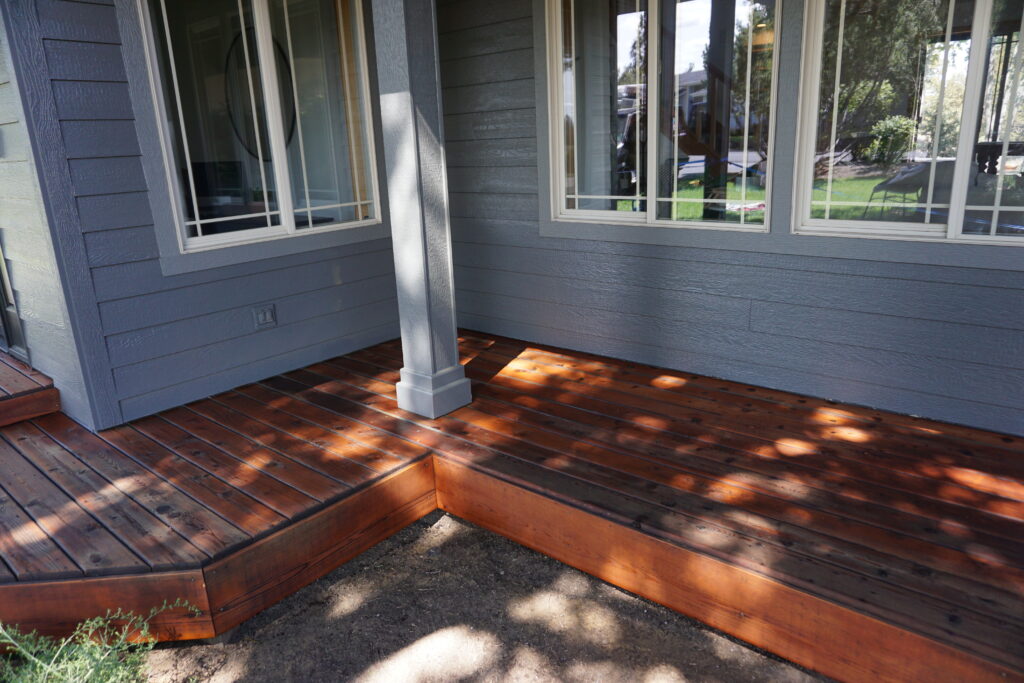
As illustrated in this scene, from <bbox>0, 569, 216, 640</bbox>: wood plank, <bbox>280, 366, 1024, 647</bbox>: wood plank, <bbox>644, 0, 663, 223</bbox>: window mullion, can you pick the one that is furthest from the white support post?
<bbox>0, 569, 216, 640</bbox>: wood plank

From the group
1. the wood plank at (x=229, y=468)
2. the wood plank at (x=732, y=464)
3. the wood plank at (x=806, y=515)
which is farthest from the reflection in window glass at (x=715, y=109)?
the wood plank at (x=229, y=468)

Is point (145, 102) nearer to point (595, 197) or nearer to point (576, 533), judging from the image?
point (595, 197)

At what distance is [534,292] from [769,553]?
2.36m

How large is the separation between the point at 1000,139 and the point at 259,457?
10.5ft

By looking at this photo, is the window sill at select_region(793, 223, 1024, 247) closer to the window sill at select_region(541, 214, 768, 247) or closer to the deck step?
the window sill at select_region(541, 214, 768, 247)

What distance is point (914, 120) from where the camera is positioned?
2725mm

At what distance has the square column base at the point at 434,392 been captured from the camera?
3100mm

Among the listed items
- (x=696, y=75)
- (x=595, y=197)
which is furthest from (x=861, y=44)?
(x=595, y=197)

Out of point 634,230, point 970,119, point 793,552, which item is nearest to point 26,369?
point 634,230

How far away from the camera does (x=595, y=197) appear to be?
148 inches

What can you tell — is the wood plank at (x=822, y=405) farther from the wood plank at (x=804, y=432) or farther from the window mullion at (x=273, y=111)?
the window mullion at (x=273, y=111)

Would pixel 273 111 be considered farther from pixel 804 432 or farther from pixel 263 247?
pixel 804 432

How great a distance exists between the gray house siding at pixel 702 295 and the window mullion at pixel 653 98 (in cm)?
27

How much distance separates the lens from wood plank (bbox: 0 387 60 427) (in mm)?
3215
